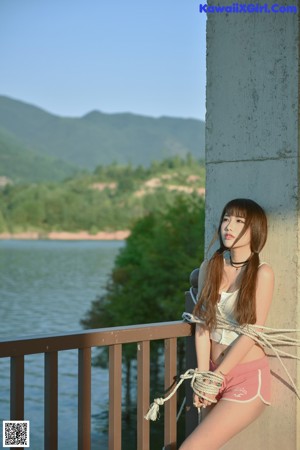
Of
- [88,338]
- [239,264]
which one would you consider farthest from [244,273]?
[88,338]

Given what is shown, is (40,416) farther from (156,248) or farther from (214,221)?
(214,221)

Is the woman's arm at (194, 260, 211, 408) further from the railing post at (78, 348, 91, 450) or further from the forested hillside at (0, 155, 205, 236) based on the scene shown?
the forested hillside at (0, 155, 205, 236)

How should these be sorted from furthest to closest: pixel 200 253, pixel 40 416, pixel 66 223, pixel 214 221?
pixel 66 223 < pixel 40 416 < pixel 200 253 < pixel 214 221

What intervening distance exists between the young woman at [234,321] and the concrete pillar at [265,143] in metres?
0.09

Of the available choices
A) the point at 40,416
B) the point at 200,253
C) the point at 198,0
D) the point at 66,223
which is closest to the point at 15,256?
the point at 66,223

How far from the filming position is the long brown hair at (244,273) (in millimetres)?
2441

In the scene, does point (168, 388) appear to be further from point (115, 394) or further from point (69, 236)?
point (69, 236)

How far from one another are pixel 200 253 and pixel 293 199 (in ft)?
82.6

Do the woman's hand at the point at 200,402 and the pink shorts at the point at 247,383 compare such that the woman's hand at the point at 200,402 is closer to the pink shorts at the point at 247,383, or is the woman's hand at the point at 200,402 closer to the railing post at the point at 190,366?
the pink shorts at the point at 247,383

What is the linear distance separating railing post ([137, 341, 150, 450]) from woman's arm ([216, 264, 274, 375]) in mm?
253

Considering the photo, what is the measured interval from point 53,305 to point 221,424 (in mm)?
66898

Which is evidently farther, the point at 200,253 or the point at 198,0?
the point at 200,253

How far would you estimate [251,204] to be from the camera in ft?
8.29

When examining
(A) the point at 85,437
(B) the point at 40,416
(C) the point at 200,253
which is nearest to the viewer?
(A) the point at 85,437
